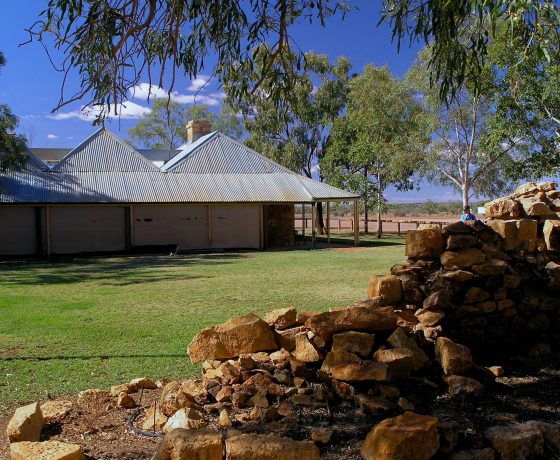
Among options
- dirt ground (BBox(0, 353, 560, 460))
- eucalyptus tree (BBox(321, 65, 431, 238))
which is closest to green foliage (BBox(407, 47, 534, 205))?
eucalyptus tree (BBox(321, 65, 431, 238))

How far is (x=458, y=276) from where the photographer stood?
6.94 m

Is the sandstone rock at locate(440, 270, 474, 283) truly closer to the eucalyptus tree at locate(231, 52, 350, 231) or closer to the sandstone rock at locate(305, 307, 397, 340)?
the sandstone rock at locate(305, 307, 397, 340)

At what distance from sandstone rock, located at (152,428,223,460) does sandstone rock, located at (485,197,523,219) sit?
5.60 meters

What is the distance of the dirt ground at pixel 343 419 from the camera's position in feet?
14.2

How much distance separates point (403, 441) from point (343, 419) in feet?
3.33

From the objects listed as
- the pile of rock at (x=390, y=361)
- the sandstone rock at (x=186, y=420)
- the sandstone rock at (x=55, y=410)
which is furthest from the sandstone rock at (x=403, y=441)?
the sandstone rock at (x=55, y=410)

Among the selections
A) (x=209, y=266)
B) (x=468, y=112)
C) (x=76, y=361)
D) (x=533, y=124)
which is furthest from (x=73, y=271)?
(x=468, y=112)

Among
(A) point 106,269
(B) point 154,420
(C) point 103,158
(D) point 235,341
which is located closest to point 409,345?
(D) point 235,341

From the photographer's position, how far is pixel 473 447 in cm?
400

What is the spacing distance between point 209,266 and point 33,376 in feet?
45.1

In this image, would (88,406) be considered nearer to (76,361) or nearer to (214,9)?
(76,361)

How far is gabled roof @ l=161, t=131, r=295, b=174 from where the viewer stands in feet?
103

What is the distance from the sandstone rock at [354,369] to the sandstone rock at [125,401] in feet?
5.78

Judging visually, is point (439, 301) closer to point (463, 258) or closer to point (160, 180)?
point (463, 258)
